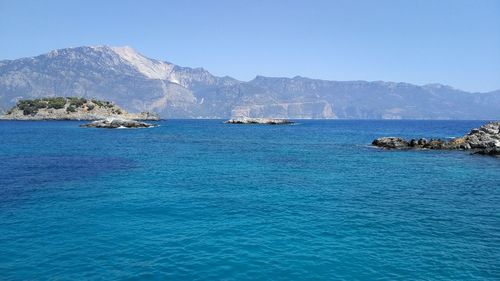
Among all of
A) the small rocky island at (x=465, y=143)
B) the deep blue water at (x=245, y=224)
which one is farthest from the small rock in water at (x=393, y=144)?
the deep blue water at (x=245, y=224)

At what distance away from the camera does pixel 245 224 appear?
31.8 metres

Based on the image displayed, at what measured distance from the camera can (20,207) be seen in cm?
3578

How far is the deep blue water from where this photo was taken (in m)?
23.3

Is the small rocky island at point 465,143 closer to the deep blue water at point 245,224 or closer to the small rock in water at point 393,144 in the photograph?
the small rock in water at point 393,144

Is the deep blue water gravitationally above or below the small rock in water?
below

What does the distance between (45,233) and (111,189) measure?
15.7 m

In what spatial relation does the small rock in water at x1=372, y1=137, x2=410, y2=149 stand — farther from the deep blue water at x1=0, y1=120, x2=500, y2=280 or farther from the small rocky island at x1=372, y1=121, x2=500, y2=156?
the deep blue water at x1=0, y1=120, x2=500, y2=280

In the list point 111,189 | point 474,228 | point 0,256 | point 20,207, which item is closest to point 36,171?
point 111,189

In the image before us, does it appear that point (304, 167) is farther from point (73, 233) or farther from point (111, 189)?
point (73, 233)

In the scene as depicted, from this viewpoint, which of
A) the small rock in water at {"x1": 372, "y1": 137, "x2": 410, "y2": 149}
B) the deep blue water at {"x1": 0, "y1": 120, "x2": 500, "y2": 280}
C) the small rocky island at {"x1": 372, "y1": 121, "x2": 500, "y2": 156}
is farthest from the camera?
the small rock in water at {"x1": 372, "y1": 137, "x2": 410, "y2": 149}

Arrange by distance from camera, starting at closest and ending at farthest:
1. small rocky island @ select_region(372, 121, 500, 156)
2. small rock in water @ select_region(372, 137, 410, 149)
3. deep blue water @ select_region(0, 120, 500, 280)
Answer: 1. deep blue water @ select_region(0, 120, 500, 280)
2. small rocky island @ select_region(372, 121, 500, 156)
3. small rock in water @ select_region(372, 137, 410, 149)

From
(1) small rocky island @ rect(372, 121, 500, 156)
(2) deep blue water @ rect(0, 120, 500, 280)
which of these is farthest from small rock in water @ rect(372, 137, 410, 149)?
(2) deep blue water @ rect(0, 120, 500, 280)

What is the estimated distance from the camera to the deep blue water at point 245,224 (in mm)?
23281

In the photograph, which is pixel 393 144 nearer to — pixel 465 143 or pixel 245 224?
pixel 465 143
